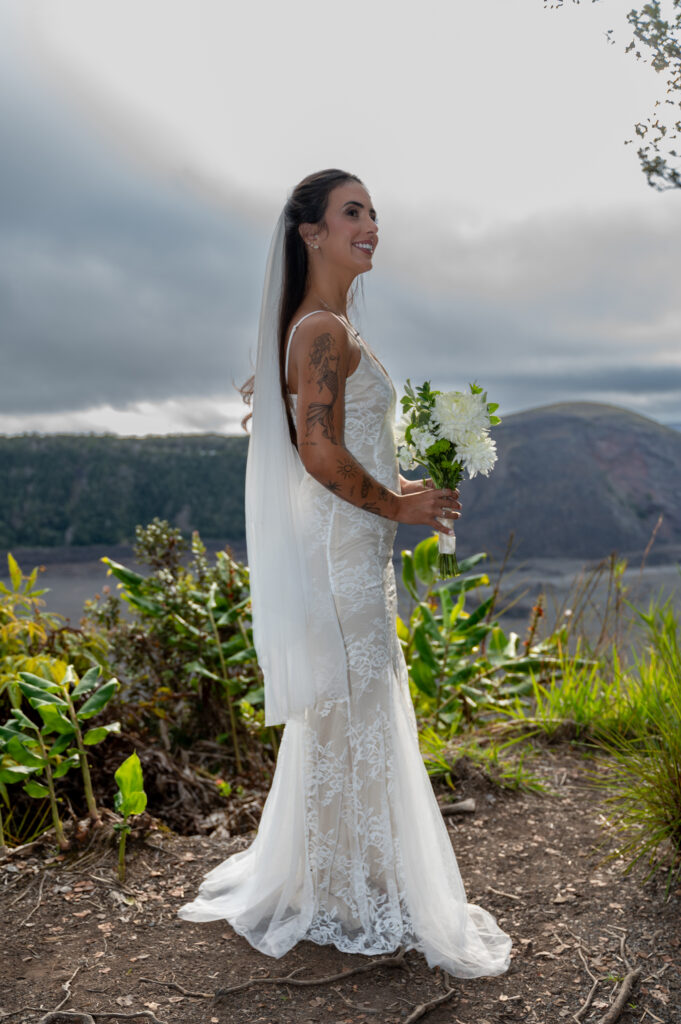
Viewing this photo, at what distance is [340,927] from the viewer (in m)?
2.28

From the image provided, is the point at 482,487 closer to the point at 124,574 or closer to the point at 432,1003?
the point at 124,574

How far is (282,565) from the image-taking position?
7.45ft

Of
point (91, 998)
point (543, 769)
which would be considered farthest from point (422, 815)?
point (543, 769)

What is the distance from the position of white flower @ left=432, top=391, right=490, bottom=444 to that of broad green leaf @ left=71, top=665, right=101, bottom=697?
155 cm

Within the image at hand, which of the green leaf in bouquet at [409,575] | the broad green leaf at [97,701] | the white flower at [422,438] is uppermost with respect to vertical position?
the white flower at [422,438]

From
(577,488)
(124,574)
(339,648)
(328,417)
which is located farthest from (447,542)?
(577,488)

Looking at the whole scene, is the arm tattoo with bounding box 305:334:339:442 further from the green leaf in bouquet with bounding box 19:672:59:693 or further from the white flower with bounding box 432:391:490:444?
the green leaf in bouquet with bounding box 19:672:59:693

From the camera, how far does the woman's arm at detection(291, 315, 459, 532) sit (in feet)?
6.82

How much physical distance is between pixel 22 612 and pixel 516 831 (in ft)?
8.11

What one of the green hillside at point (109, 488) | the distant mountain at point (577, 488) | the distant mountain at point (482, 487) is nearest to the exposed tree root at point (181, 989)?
the distant mountain at point (482, 487)

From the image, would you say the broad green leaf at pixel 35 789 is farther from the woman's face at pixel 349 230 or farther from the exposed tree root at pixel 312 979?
the woman's face at pixel 349 230

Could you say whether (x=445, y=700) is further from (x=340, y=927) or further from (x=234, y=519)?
(x=234, y=519)

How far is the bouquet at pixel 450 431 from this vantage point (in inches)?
88.0

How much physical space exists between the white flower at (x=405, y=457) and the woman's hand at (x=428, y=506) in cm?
21
